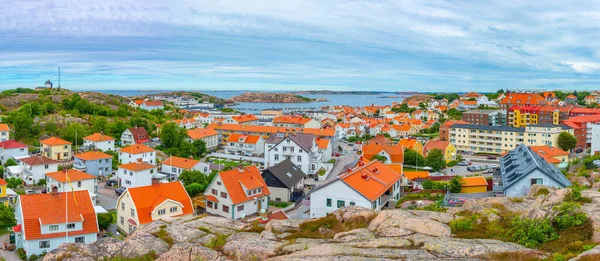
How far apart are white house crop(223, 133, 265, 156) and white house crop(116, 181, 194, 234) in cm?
3150

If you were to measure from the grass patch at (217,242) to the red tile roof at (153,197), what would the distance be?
50.5ft

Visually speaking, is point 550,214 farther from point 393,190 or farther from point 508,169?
point 508,169

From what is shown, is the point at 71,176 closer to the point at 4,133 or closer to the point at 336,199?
the point at 336,199

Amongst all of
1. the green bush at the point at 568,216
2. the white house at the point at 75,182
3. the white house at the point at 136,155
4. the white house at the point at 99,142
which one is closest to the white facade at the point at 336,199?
the green bush at the point at 568,216

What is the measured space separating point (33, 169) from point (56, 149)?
41.1 feet

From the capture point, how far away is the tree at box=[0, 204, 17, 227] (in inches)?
1063

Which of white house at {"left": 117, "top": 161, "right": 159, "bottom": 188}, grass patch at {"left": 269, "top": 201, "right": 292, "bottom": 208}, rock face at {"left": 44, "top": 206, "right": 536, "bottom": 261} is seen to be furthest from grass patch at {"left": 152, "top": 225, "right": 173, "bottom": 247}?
white house at {"left": 117, "top": 161, "right": 159, "bottom": 188}

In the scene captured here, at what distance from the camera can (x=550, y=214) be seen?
34.4ft

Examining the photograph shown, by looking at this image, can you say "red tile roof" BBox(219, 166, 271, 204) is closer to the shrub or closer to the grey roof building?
the grey roof building

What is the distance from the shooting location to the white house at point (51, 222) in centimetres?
2248

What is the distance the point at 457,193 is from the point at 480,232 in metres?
23.1

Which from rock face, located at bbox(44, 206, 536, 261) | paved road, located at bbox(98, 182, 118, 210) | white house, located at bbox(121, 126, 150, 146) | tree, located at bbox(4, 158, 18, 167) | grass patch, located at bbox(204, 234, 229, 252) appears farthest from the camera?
white house, located at bbox(121, 126, 150, 146)

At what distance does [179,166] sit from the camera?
42.4 meters

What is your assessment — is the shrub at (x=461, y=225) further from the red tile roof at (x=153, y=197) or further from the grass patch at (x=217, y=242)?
the red tile roof at (x=153, y=197)
